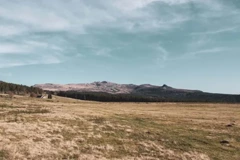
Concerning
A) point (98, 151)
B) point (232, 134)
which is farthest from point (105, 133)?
point (232, 134)

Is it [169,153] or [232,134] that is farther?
[232,134]

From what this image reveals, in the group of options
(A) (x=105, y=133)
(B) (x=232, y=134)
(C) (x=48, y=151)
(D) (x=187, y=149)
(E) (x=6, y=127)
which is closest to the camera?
(C) (x=48, y=151)

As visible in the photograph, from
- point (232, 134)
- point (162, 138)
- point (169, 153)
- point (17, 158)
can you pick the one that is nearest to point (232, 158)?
point (169, 153)

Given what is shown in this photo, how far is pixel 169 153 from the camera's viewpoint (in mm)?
38656

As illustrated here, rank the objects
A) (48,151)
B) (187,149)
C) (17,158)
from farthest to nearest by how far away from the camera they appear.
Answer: (187,149) → (48,151) → (17,158)

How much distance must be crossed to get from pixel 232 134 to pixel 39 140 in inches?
1288

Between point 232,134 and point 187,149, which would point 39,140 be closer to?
point 187,149

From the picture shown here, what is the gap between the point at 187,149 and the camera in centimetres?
4084

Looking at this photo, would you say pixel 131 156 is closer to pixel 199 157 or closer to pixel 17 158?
pixel 199 157

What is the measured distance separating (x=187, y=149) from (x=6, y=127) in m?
26.8

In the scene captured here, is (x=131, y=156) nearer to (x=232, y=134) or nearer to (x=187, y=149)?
(x=187, y=149)

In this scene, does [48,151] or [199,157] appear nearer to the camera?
[48,151]

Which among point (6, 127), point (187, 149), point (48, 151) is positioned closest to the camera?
point (48, 151)

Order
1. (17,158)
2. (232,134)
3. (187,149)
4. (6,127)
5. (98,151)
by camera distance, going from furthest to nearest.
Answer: (232,134) < (6,127) < (187,149) < (98,151) < (17,158)
